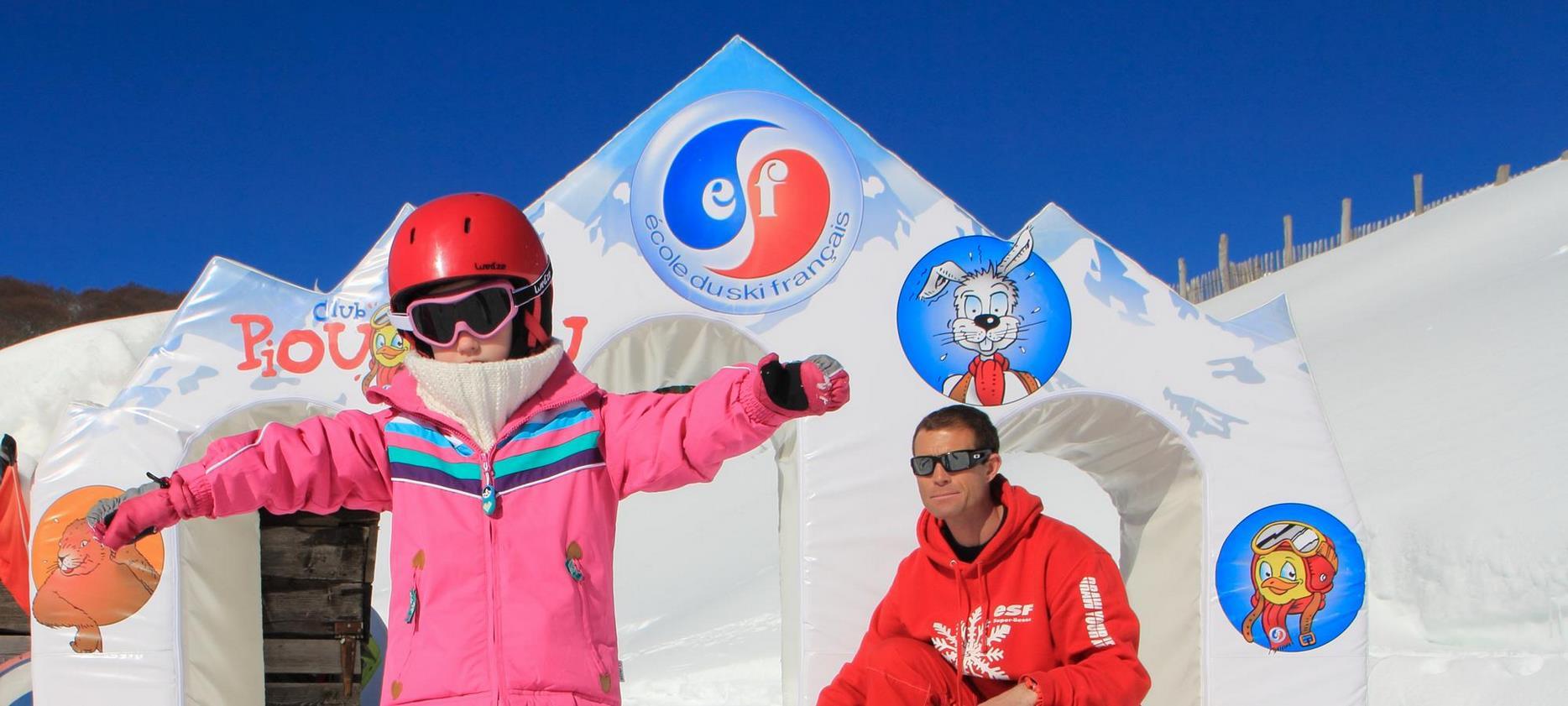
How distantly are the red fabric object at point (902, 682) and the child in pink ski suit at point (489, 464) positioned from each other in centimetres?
115

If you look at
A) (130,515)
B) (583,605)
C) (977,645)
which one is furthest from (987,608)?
(130,515)

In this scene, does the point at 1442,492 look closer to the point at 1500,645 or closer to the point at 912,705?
the point at 1500,645

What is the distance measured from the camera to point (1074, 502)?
8.43 m

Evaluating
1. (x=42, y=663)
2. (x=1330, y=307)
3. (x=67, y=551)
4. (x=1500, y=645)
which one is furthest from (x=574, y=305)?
(x=1330, y=307)

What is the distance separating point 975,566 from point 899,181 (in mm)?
1501

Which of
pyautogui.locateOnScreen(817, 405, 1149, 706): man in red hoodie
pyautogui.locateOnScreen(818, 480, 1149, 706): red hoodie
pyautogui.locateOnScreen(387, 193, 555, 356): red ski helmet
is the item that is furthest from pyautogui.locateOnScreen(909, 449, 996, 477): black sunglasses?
pyautogui.locateOnScreen(387, 193, 555, 356): red ski helmet

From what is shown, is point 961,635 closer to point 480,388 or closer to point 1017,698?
point 1017,698

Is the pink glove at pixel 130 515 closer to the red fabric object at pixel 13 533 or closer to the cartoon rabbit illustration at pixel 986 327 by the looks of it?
the cartoon rabbit illustration at pixel 986 327

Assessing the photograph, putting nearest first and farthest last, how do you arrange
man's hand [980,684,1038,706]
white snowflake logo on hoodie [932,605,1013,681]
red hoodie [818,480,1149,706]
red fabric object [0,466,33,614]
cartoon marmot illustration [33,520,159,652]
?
man's hand [980,684,1038,706] → red hoodie [818,480,1149,706] → white snowflake logo on hoodie [932,605,1013,681] → cartoon marmot illustration [33,520,159,652] → red fabric object [0,466,33,614]

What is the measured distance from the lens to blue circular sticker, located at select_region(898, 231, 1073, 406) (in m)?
3.90

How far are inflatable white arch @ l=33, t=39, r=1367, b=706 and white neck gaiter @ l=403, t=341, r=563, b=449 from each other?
72.6 inches

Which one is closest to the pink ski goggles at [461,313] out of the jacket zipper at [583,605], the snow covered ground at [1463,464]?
the jacket zipper at [583,605]

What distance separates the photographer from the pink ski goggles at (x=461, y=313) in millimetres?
1975

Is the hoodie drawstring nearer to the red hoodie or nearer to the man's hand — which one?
the red hoodie
